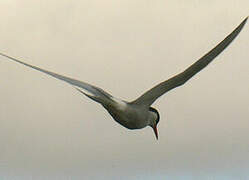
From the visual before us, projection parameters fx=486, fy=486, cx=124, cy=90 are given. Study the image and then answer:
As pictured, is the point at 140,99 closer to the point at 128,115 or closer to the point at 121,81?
the point at 128,115

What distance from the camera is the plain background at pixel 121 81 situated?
4.54 ft

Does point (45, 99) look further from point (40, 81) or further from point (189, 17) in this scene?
point (189, 17)

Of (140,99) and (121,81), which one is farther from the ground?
(121,81)

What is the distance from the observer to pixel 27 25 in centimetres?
132

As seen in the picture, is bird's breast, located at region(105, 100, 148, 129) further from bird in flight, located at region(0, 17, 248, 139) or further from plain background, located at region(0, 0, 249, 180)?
plain background, located at region(0, 0, 249, 180)

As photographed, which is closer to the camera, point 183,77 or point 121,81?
point 183,77

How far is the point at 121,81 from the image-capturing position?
4.98 ft

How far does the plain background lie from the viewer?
4.54 feet

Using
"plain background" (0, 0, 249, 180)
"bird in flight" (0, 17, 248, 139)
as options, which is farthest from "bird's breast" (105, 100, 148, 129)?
"plain background" (0, 0, 249, 180)

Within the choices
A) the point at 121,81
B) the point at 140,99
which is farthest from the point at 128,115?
the point at 121,81

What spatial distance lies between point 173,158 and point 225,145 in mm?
260

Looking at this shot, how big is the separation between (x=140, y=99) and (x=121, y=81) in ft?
2.38

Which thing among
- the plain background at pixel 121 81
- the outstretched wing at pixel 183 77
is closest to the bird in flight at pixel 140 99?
the outstretched wing at pixel 183 77

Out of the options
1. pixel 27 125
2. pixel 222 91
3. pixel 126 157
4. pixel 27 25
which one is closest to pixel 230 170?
pixel 126 157
